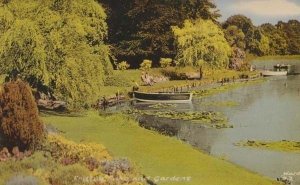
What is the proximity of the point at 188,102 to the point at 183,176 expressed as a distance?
1914 centimetres

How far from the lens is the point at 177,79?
45.5 m

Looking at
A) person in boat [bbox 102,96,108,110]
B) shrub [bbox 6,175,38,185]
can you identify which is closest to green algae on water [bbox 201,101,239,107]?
person in boat [bbox 102,96,108,110]

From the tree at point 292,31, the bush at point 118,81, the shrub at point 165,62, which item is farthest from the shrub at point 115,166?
the shrub at point 165,62

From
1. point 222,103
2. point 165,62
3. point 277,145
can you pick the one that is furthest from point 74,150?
point 165,62

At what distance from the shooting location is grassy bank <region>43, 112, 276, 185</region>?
15469mm

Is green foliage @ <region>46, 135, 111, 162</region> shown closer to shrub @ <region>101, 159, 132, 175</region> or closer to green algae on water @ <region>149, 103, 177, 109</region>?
shrub @ <region>101, 159, 132, 175</region>

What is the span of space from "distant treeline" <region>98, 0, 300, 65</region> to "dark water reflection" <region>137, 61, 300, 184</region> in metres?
2.71

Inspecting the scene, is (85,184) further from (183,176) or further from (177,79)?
(177,79)

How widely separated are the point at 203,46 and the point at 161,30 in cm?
770

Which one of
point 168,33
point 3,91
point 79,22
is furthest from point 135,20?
point 3,91

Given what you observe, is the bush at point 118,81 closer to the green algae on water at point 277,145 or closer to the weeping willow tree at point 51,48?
the weeping willow tree at point 51,48

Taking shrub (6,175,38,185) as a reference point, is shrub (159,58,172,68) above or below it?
above

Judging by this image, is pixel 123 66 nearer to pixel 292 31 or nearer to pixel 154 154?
pixel 292 31

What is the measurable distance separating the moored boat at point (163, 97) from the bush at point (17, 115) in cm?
1805
